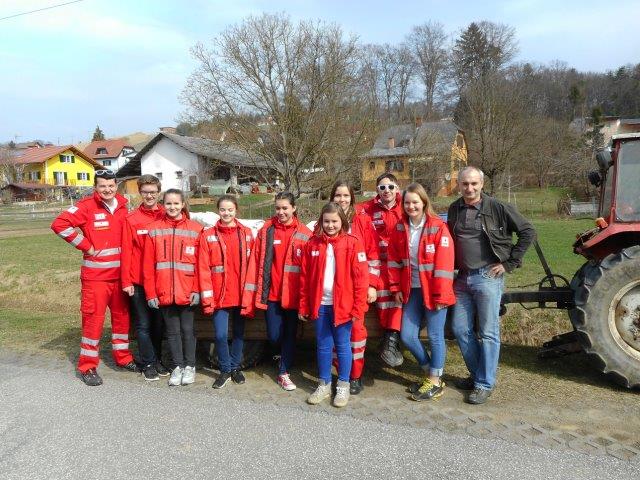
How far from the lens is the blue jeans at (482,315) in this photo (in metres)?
4.20

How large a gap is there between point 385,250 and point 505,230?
1.03 meters

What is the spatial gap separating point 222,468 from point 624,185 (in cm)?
398

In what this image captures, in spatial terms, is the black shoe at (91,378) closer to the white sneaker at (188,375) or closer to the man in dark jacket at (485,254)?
the white sneaker at (188,375)

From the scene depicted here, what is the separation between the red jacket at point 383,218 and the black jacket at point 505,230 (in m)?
0.77

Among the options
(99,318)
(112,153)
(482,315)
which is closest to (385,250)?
(482,315)

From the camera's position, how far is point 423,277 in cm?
425

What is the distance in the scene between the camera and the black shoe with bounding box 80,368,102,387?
4816 millimetres

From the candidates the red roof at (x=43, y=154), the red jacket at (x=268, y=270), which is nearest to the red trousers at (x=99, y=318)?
the red jacket at (x=268, y=270)

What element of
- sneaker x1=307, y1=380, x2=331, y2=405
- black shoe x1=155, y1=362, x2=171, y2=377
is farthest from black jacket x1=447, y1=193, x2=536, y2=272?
black shoe x1=155, y1=362, x2=171, y2=377

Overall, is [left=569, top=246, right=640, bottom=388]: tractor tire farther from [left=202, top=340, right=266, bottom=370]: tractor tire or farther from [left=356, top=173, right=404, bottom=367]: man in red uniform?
[left=202, top=340, right=266, bottom=370]: tractor tire

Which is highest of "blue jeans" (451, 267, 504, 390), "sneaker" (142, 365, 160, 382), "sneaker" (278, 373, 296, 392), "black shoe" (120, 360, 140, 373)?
"blue jeans" (451, 267, 504, 390)

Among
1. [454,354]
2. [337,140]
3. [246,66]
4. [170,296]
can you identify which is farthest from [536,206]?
[170,296]

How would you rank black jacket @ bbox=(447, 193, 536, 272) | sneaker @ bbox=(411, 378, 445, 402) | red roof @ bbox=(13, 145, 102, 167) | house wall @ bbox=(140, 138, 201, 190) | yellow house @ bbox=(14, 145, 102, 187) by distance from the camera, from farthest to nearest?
yellow house @ bbox=(14, 145, 102, 187), red roof @ bbox=(13, 145, 102, 167), house wall @ bbox=(140, 138, 201, 190), sneaker @ bbox=(411, 378, 445, 402), black jacket @ bbox=(447, 193, 536, 272)

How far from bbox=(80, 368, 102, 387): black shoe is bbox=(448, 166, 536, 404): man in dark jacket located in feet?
10.9
